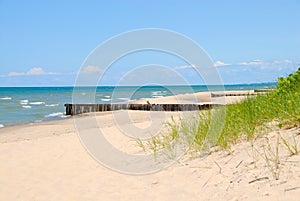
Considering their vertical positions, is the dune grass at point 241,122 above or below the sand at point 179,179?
above

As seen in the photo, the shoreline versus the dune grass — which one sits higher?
the dune grass

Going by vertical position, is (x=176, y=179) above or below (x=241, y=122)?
below

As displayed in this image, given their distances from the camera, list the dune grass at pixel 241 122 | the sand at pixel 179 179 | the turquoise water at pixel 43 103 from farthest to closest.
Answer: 1. the turquoise water at pixel 43 103
2. the dune grass at pixel 241 122
3. the sand at pixel 179 179

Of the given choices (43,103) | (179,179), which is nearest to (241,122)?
(179,179)

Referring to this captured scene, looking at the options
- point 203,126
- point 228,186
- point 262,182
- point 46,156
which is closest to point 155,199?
point 228,186

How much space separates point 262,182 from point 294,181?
41 cm

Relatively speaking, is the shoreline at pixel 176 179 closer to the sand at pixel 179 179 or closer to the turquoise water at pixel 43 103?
the sand at pixel 179 179

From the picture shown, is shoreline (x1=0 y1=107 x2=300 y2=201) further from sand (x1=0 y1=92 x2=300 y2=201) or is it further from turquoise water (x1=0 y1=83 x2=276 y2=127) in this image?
turquoise water (x1=0 y1=83 x2=276 y2=127)

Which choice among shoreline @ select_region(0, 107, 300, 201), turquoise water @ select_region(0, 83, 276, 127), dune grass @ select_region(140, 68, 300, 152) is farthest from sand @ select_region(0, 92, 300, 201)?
turquoise water @ select_region(0, 83, 276, 127)

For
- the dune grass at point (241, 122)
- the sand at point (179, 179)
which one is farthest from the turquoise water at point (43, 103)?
the sand at point (179, 179)

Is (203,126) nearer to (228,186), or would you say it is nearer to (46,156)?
(228,186)

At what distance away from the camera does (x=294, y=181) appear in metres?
4.09

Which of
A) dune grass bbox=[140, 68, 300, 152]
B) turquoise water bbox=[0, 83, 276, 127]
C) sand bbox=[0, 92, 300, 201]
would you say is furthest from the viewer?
turquoise water bbox=[0, 83, 276, 127]

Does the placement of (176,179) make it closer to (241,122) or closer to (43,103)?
(241,122)
